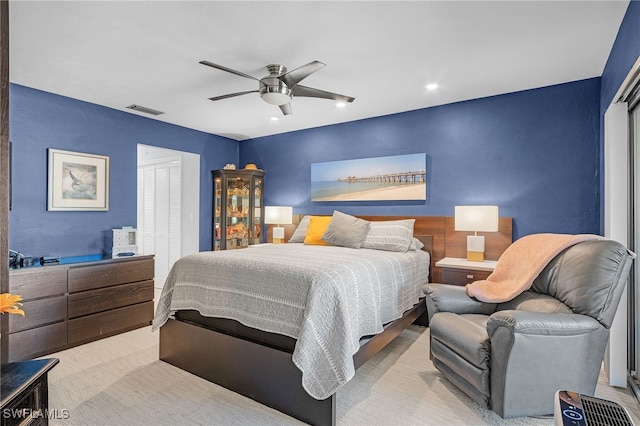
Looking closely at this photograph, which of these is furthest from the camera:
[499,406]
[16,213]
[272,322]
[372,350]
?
[16,213]

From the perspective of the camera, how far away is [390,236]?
3.71 m

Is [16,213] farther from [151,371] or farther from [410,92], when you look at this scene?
[410,92]

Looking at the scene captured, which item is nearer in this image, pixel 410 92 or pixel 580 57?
pixel 580 57

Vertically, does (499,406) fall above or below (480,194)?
below

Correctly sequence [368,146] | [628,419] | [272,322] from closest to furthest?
[628,419] → [272,322] → [368,146]

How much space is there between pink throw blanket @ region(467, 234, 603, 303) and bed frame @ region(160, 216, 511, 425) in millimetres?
785

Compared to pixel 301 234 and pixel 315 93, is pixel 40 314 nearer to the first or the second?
pixel 301 234

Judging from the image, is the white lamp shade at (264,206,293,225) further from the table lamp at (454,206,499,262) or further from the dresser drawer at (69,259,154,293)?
the table lamp at (454,206,499,262)

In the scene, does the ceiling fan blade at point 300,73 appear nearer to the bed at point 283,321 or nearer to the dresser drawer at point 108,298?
the bed at point 283,321

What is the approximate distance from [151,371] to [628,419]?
2.89 metres

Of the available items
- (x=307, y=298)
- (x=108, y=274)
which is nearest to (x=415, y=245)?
(x=307, y=298)

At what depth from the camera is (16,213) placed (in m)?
3.37

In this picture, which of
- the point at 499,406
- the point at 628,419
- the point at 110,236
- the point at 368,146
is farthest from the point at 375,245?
the point at 110,236

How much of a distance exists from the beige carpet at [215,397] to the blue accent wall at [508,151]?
173 cm
